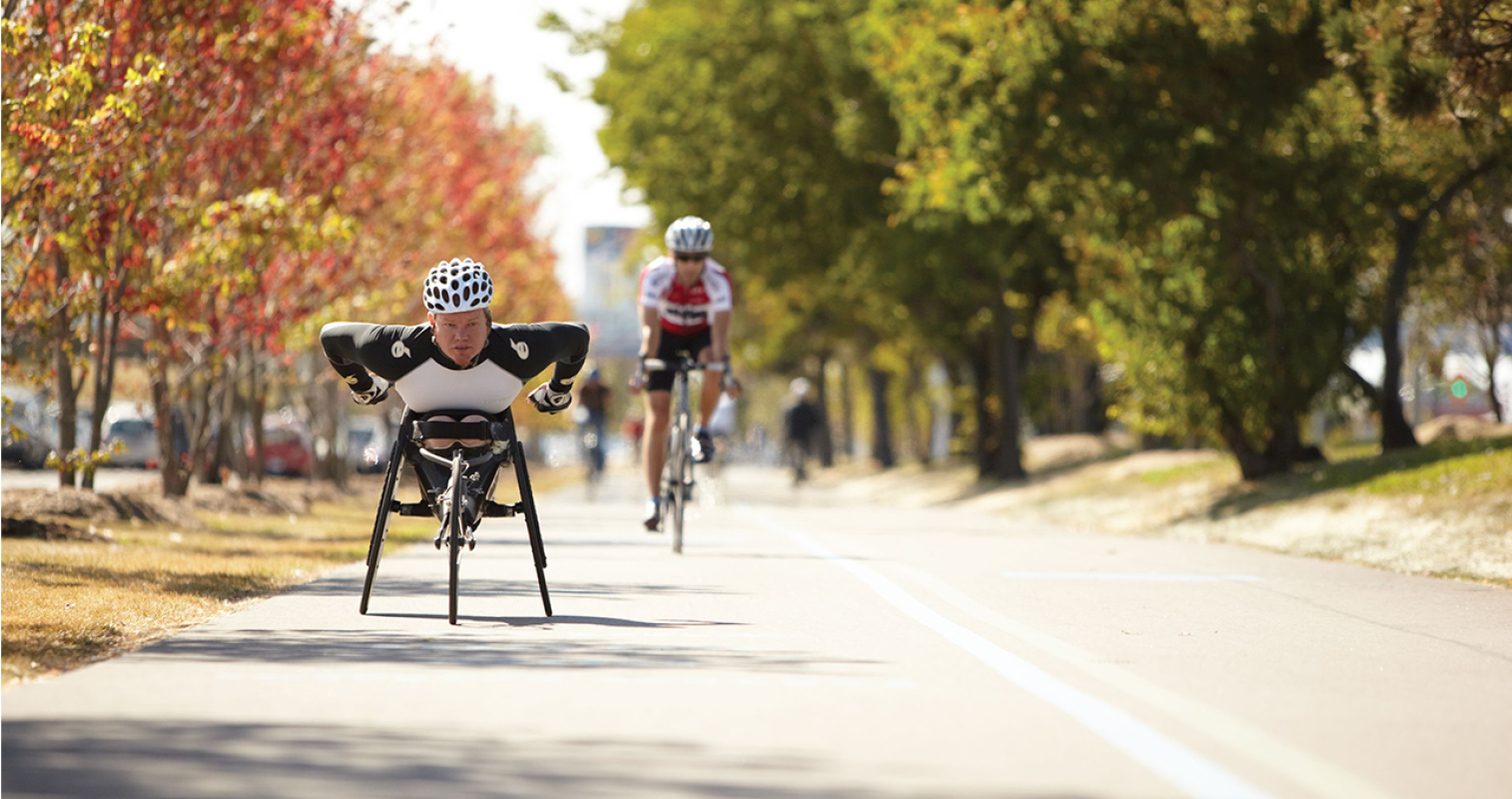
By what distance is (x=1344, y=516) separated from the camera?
18156mm

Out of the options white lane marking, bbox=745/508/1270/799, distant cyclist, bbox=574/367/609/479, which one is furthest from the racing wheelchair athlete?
distant cyclist, bbox=574/367/609/479

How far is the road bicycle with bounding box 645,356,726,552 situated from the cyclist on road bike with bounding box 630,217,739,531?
7 centimetres

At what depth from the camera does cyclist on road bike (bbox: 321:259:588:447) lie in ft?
32.5

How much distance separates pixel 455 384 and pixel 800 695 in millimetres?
3176

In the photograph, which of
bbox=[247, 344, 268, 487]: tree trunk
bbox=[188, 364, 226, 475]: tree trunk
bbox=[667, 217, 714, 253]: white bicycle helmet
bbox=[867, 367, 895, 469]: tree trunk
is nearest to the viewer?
bbox=[667, 217, 714, 253]: white bicycle helmet

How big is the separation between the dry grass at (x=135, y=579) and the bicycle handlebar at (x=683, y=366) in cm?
252

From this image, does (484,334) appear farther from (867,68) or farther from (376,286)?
(867,68)

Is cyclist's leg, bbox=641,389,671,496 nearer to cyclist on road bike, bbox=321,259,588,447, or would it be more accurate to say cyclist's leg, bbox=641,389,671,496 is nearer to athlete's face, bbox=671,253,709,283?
athlete's face, bbox=671,253,709,283

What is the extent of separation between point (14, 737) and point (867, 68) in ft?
85.2

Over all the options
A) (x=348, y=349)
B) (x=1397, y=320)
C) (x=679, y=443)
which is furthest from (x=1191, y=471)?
(x=348, y=349)

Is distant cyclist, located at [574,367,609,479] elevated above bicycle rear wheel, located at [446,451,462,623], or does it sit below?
above

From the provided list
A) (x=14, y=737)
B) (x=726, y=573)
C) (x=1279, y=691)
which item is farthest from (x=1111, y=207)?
(x=14, y=737)

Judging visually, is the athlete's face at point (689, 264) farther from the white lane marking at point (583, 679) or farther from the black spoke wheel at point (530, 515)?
the white lane marking at point (583, 679)

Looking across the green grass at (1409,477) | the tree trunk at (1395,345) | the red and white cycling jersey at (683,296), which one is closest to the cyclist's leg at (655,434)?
the red and white cycling jersey at (683,296)
